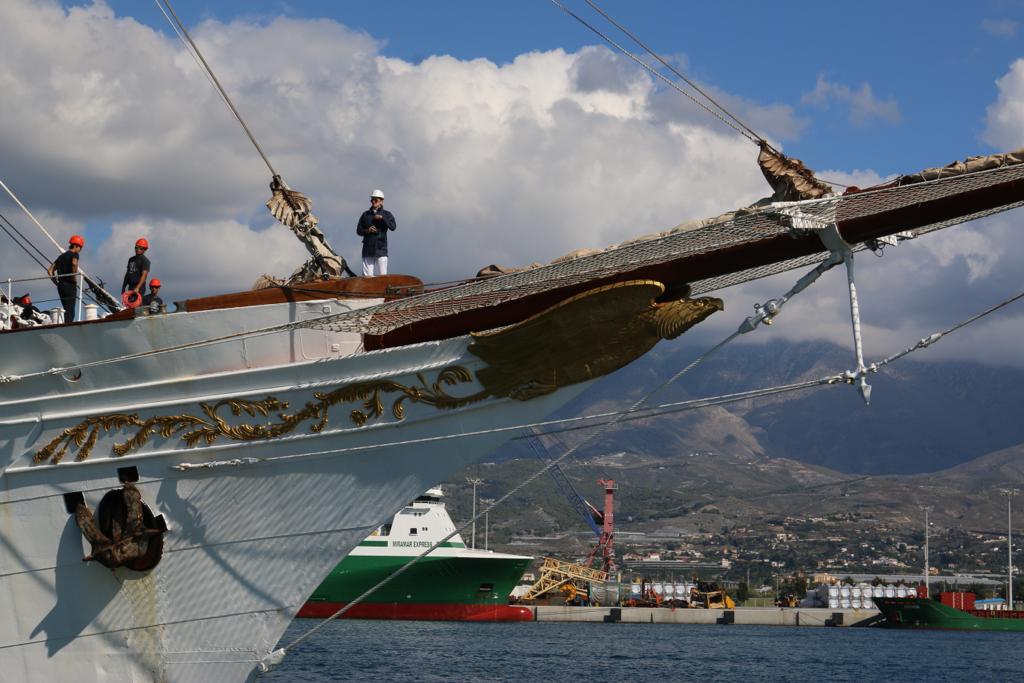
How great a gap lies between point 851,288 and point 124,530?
624 cm

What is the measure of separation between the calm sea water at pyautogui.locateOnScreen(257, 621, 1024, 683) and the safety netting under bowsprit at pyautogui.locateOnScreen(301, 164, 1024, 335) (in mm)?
12759

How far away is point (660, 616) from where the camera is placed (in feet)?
260

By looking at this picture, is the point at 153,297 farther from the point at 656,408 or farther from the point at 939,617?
the point at 939,617

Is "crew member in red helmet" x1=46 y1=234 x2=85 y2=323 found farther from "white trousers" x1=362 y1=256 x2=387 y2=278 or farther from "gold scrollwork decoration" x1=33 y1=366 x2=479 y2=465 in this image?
"white trousers" x1=362 y1=256 x2=387 y2=278

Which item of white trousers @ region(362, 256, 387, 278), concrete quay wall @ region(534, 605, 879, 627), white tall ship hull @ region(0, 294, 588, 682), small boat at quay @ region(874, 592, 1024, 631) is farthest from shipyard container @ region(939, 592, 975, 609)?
white tall ship hull @ region(0, 294, 588, 682)

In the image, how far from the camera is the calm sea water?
87.8 feet

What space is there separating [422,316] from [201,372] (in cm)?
196

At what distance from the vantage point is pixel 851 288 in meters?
10.0

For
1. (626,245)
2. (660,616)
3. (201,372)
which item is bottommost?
(660,616)

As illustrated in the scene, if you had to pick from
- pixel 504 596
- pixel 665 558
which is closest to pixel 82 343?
pixel 504 596

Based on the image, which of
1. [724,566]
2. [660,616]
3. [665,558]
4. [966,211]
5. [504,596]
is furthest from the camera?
[665,558]

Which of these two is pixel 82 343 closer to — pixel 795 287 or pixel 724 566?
pixel 795 287

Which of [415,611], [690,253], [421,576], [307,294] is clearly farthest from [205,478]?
[415,611]

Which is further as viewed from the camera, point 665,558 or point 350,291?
point 665,558
